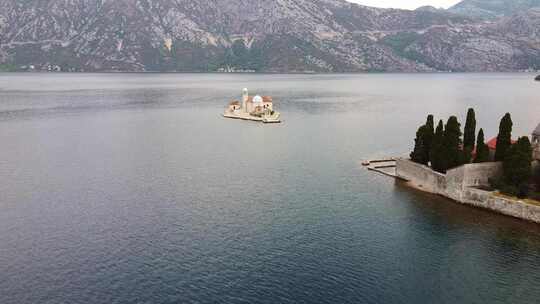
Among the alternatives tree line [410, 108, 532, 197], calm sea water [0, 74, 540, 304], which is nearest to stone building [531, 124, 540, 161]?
tree line [410, 108, 532, 197]

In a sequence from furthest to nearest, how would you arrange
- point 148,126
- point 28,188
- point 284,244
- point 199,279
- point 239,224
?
point 148,126
point 28,188
point 239,224
point 284,244
point 199,279

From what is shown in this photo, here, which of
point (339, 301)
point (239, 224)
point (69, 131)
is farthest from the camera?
point (69, 131)

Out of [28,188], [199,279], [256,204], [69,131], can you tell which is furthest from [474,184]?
[69,131]

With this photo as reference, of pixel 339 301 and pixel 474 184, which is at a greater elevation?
pixel 474 184

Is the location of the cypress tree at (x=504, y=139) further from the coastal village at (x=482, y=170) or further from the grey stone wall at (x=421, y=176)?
the grey stone wall at (x=421, y=176)

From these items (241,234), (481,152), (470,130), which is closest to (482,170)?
(481,152)

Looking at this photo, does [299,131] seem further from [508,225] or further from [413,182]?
[508,225]

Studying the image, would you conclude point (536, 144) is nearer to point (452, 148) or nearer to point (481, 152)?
point (481, 152)
